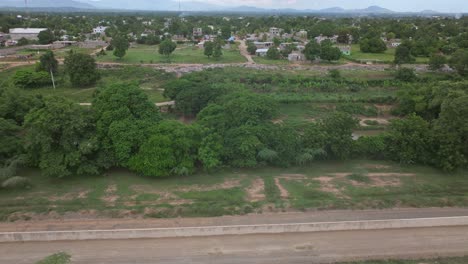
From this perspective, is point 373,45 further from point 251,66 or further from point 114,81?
point 114,81

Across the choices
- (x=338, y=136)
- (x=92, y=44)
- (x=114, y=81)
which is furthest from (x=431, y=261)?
(x=92, y=44)

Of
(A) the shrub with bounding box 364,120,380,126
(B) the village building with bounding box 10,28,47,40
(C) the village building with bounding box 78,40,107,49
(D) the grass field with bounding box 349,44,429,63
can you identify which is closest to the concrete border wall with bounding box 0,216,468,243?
(A) the shrub with bounding box 364,120,380,126

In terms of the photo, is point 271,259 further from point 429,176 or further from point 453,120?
point 453,120

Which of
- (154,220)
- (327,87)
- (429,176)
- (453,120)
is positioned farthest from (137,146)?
(327,87)

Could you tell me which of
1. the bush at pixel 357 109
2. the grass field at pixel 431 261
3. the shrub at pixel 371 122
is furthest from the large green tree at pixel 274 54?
the grass field at pixel 431 261

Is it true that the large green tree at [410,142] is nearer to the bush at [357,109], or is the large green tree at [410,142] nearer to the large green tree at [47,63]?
the bush at [357,109]
